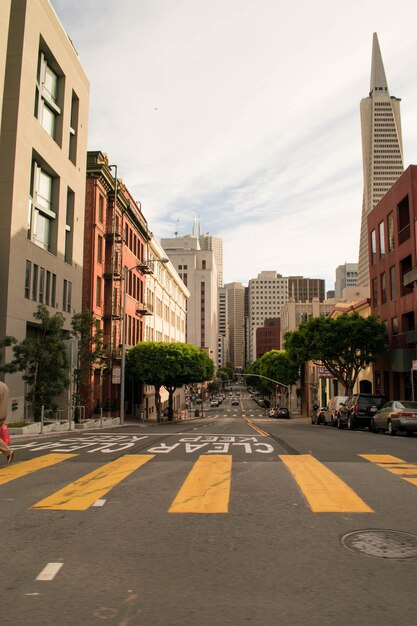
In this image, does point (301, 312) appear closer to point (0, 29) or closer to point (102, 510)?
point (0, 29)

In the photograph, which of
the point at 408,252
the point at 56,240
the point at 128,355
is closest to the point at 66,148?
the point at 56,240

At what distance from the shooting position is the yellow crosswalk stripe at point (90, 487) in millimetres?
7034

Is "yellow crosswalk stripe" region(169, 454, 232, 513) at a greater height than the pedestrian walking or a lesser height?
lesser

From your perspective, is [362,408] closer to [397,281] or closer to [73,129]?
[397,281]

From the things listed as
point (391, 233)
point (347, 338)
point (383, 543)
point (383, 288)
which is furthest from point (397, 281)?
point (383, 543)

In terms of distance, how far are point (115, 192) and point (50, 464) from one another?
3586 centimetres

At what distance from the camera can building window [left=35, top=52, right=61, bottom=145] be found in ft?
102

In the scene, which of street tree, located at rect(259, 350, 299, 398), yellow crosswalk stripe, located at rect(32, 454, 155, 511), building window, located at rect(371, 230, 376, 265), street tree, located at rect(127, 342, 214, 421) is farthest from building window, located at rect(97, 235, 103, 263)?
street tree, located at rect(259, 350, 299, 398)

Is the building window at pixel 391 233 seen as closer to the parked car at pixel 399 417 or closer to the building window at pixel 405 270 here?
the building window at pixel 405 270

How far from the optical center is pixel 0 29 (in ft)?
86.0

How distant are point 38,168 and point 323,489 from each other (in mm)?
28008

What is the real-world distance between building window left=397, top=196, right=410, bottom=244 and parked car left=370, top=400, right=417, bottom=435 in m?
20.2

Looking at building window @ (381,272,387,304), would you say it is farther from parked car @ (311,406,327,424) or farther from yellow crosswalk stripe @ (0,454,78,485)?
yellow crosswalk stripe @ (0,454,78,485)

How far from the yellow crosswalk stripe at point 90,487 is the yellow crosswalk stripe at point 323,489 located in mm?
2941
